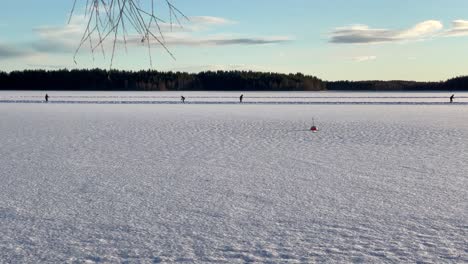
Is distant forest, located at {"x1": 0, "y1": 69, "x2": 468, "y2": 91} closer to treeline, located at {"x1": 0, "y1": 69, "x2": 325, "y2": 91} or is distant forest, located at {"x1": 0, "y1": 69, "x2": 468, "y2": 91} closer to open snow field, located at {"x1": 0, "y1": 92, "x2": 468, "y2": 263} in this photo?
treeline, located at {"x1": 0, "y1": 69, "x2": 325, "y2": 91}

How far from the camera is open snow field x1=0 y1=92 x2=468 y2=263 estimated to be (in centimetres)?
363

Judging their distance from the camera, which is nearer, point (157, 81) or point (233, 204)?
point (233, 204)

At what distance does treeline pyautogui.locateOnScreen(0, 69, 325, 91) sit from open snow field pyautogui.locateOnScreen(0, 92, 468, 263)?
306ft

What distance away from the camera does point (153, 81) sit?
10531 centimetres

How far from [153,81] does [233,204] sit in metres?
102

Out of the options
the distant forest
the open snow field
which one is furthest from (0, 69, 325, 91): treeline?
the open snow field

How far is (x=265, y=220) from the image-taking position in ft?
Answer: 14.5

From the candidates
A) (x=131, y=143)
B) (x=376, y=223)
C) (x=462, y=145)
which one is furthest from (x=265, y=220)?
(x=462, y=145)

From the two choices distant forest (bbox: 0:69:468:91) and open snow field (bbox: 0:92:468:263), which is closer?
open snow field (bbox: 0:92:468:263)

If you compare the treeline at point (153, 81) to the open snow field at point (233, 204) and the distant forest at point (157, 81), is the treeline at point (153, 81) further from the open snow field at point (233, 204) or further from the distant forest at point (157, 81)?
the open snow field at point (233, 204)

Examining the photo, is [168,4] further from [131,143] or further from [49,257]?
[131,143]

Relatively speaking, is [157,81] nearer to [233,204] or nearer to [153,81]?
[153,81]

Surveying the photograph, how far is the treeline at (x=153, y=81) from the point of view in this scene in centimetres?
10356

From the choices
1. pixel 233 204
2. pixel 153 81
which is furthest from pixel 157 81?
pixel 233 204
